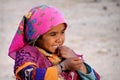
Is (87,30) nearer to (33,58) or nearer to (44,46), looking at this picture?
(44,46)

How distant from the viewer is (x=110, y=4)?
1419 cm

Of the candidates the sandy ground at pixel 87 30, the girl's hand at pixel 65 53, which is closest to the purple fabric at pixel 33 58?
the girl's hand at pixel 65 53

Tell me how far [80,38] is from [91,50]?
1043 millimetres

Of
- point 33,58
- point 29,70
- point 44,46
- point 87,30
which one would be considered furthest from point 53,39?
point 87,30

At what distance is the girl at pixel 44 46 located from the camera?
3.41 m

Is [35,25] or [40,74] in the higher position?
[35,25]

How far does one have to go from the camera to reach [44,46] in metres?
3.50

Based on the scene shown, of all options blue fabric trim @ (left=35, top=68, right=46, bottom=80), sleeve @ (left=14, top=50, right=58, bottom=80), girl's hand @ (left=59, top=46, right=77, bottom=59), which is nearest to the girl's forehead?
girl's hand @ (left=59, top=46, right=77, bottom=59)

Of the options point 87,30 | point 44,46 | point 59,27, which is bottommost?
point 87,30

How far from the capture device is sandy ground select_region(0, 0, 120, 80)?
8320mm

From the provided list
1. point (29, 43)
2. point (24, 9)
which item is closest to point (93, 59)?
point (29, 43)

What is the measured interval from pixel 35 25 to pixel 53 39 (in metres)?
0.18

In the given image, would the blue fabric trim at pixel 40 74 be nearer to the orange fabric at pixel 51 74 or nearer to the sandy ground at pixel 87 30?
the orange fabric at pixel 51 74

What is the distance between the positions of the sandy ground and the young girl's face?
13.8 feet
